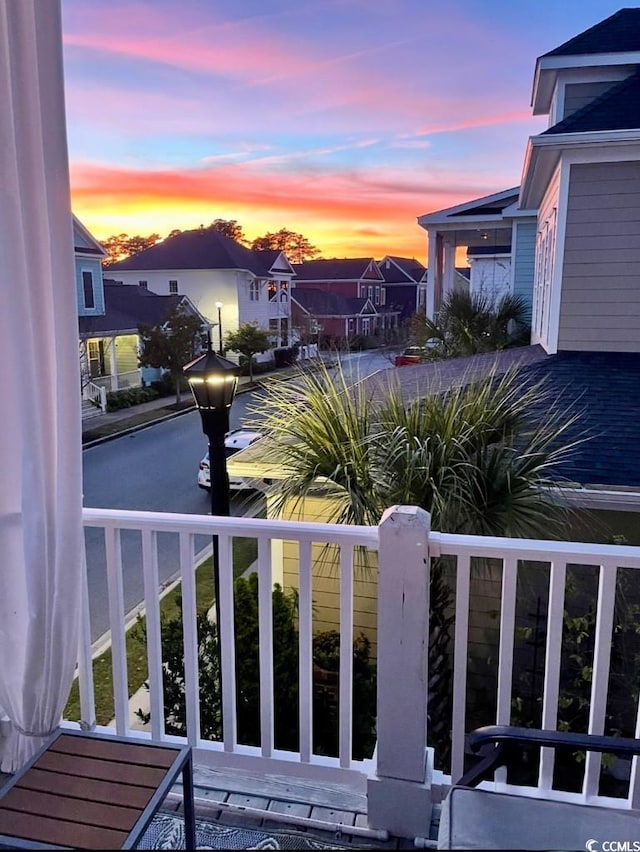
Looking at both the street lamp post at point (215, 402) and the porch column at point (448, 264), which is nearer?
the street lamp post at point (215, 402)

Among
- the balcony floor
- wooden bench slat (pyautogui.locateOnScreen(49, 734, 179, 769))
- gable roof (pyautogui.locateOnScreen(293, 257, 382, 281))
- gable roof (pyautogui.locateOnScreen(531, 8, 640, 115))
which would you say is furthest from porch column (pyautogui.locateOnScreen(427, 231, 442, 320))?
wooden bench slat (pyautogui.locateOnScreen(49, 734, 179, 769))

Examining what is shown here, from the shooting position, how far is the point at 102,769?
1.48 metres

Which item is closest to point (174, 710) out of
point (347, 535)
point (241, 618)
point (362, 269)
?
point (241, 618)

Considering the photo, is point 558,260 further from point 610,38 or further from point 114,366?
point 114,366

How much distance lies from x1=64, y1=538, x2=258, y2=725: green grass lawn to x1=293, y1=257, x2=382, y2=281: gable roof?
1.93 meters

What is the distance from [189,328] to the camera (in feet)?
10.0

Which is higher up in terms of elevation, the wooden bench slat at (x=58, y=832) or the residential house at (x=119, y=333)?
the residential house at (x=119, y=333)

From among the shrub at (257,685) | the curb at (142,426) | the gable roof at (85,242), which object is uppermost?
the gable roof at (85,242)

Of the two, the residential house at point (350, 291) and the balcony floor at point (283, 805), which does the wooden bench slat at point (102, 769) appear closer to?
the balcony floor at point (283, 805)

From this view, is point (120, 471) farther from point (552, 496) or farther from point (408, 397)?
point (552, 496)

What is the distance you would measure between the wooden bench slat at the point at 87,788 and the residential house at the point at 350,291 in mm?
2736

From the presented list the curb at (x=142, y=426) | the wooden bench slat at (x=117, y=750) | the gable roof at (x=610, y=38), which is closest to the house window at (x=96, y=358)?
the curb at (x=142, y=426)

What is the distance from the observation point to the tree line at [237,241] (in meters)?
2.68

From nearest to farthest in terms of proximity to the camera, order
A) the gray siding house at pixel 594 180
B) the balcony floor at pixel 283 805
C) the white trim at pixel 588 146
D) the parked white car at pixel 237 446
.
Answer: the balcony floor at pixel 283 805 < the parked white car at pixel 237 446 < the white trim at pixel 588 146 < the gray siding house at pixel 594 180
